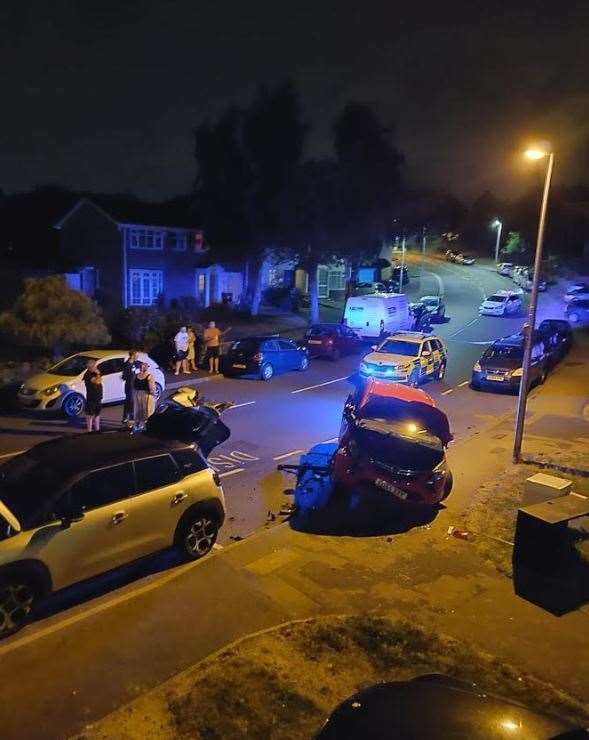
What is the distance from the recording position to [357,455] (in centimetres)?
1006

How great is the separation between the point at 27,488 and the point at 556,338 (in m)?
23.9

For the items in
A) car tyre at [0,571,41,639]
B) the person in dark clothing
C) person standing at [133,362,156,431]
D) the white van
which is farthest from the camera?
the white van

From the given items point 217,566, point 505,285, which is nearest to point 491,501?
point 217,566

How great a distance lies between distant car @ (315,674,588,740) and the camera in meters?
4.12

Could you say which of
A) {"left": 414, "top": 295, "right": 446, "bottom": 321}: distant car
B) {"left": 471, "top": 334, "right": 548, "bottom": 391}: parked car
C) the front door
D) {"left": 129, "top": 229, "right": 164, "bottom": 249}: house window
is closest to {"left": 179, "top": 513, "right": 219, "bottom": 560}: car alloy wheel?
the front door

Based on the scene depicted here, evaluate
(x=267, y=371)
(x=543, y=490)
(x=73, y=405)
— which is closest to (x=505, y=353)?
(x=267, y=371)

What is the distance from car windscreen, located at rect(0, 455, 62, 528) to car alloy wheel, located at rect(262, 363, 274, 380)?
534 inches

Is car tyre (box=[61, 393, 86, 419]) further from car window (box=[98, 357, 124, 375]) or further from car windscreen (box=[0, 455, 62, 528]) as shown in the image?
car windscreen (box=[0, 455, 62, 528])

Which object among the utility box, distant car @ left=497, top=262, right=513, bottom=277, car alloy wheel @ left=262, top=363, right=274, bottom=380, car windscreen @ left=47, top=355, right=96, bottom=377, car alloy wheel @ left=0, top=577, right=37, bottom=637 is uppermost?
distant car @ left=497, top=262, right=513, bottom=277

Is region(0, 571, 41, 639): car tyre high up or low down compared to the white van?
down

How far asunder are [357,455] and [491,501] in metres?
2.60

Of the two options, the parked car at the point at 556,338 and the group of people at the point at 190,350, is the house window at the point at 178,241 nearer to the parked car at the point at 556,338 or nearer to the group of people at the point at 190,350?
the group of people at the point at 190,350

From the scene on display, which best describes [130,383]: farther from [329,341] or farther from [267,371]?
[329,341]

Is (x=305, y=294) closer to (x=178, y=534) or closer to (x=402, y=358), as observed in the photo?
(x=402, y=358)
